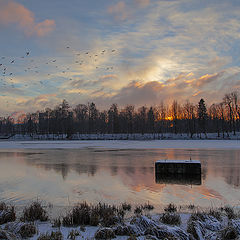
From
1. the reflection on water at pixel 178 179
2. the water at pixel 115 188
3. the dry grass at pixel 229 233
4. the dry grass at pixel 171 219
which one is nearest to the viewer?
the dry grass at pixel 229 233

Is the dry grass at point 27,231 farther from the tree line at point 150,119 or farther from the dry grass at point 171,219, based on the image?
the tree line at point 150,119

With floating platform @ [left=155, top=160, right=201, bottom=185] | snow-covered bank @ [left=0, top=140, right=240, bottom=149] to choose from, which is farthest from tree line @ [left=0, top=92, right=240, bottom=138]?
floating platform @ [left=155, top=160, right=201, bottom=185]

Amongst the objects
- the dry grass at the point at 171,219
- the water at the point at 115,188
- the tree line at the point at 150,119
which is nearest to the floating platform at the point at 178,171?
the water at the point at 115,188

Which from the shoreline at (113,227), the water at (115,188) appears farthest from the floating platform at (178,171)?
the shoreline at (113,227)

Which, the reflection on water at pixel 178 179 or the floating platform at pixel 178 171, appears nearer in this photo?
the reflection on water at pixel 178 179

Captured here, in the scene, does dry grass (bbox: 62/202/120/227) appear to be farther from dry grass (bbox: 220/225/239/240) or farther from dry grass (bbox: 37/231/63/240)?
dry grass (bbox: 220/225/239/240)

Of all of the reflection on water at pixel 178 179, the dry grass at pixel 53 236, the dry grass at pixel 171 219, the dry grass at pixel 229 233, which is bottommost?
the reflection on water at pixel 178 179

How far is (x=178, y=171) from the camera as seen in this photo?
57.6ft

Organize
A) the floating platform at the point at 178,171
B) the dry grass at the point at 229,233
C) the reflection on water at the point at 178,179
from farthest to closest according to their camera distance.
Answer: the floating platform at the point at 178,171, the reflection on water at the point at 178,179, the dry grass at the point at 229,233

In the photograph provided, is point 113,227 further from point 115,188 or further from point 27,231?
point 115,188

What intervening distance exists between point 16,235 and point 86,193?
600cm

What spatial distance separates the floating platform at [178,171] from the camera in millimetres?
16016

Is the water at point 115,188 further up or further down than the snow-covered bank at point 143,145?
further up

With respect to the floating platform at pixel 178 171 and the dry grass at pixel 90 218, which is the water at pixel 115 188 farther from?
the dry grass at pixel 90 218
